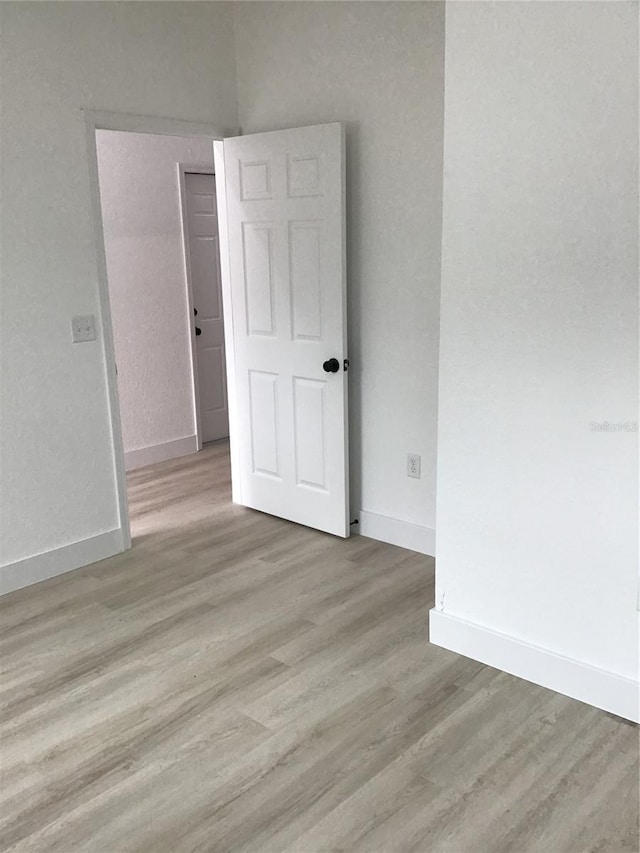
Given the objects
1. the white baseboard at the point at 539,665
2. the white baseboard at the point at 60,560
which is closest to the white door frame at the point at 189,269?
the white baseboard at the point at 60,560

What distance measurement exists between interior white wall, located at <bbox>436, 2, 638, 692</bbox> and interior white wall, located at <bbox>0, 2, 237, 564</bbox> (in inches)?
68.9

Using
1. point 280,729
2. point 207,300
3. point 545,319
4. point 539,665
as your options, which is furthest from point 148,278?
point 539,665

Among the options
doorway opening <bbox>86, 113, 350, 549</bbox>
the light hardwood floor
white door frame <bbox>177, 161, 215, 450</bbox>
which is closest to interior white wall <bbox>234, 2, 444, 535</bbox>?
doorway opening <bbox>86, 113, 350, 549</bbox>

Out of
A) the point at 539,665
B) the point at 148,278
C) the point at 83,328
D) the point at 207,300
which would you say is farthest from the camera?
the point at 207,300

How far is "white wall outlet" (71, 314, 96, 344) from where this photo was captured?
347 centimetres

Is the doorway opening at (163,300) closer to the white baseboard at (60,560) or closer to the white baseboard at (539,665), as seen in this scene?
the white baseboard at (60,560)

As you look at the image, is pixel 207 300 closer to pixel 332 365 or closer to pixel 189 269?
pixel 189 269

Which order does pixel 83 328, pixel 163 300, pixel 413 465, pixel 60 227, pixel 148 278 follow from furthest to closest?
pixel 163 300 < pixel 148 278 < pixel 413 465 < pixel 83 328 < pixel 60 227

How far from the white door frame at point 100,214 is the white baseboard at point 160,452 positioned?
4.63 feet

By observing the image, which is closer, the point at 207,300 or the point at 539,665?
the point at 539,665

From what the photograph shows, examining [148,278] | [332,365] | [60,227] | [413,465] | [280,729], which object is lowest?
[280,729]

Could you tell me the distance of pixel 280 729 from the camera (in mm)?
2391

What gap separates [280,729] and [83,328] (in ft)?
6.70

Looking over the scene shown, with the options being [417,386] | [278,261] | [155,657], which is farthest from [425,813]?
[278,261]
